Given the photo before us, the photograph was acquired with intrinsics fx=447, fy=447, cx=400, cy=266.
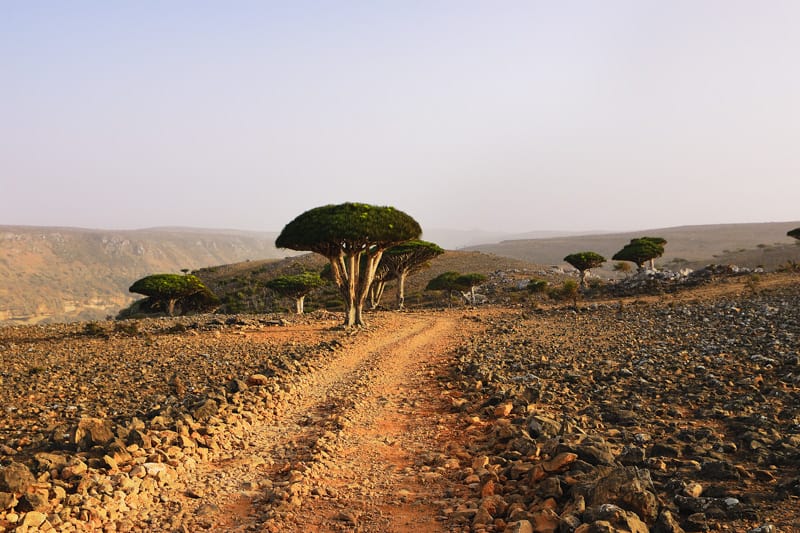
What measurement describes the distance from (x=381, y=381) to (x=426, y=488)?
20.6 feet

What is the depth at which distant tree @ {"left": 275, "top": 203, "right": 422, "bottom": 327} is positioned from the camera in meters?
24.2

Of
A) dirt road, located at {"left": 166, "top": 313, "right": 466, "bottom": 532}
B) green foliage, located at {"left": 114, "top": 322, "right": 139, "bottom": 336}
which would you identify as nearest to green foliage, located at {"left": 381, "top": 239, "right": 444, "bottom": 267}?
green foliage, located at {"left": 114, "top": 322, "right": 139, "bottom": 336}

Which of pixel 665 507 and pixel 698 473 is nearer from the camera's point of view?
pixel 665 507

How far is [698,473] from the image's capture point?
17.0 feet

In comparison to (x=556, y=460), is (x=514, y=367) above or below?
below

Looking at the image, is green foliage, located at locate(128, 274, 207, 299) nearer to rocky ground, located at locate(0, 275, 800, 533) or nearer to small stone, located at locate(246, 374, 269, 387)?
rocky ground, located at locate(0, 275, 800, 533)

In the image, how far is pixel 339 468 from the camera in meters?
6.25

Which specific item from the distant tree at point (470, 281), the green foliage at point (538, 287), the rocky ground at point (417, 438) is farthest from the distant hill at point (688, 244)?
the rocky ground at point (417, 438)

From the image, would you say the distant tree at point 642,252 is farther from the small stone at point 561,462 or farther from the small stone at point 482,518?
the small stone at point 482,518

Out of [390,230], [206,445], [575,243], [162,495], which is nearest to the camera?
[162,495]

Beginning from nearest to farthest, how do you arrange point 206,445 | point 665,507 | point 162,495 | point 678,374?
point 665,507, point 162,495, point 206,445, point 678,374

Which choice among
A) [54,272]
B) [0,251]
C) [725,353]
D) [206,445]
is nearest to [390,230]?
[725,353]

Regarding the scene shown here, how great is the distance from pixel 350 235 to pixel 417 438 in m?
17.4

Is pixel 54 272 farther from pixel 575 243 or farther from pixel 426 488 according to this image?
pixel 575 243
